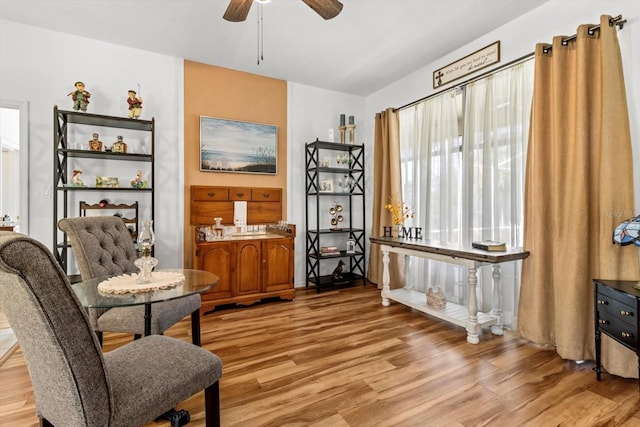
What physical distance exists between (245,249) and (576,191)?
3024 millimetres

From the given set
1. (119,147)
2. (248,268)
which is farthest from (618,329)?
(119,147)

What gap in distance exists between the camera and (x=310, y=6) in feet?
6.61

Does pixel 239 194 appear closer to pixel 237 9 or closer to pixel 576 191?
pixel 237 9

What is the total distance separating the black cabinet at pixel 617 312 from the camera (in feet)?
5.84

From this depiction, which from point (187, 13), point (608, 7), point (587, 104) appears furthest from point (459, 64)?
point (187, 13)

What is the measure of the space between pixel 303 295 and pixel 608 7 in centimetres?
387

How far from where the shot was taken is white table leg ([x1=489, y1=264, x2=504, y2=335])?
2791mm

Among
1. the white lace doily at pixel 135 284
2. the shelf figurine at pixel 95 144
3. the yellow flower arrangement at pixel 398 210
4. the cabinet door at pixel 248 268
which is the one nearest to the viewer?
the white lace doily at pixel 135 284

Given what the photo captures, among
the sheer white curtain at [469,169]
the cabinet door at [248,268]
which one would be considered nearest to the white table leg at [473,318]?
the sheer white curtain at [469,169]

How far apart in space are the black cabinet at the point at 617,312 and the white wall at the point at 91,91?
3.81 meters

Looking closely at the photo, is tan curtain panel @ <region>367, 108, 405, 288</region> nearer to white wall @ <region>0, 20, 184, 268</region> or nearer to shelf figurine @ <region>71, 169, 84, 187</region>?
white wall @ <region>0, 20, 184, 268</region>

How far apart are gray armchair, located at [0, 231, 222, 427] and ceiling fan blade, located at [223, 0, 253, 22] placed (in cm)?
181

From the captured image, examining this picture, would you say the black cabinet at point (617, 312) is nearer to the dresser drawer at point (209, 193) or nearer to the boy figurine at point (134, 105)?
the dresser drawer at point (209, 193)

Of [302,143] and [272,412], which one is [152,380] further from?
[302,143]
